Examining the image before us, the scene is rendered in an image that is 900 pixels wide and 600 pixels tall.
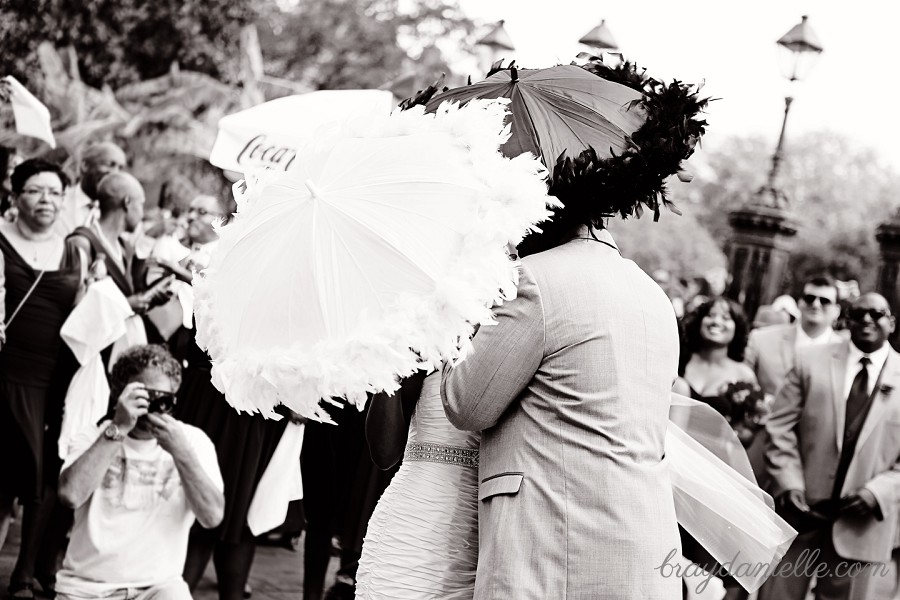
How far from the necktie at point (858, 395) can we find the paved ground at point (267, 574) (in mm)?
3448

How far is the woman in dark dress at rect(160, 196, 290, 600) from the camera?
555cm

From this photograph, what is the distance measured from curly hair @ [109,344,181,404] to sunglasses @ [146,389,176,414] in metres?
0.12

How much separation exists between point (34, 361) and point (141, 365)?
156 centimetres

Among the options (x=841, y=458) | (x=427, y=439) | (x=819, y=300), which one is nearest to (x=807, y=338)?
(x=819, y=300)

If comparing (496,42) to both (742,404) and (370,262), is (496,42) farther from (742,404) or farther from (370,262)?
(370,262)

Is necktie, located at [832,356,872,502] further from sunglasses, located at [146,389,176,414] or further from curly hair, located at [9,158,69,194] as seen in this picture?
curly hair, located at [9,158,69,194]

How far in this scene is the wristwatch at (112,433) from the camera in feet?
14.5

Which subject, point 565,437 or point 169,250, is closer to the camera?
point 565,437

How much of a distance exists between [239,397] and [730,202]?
66.3 meters

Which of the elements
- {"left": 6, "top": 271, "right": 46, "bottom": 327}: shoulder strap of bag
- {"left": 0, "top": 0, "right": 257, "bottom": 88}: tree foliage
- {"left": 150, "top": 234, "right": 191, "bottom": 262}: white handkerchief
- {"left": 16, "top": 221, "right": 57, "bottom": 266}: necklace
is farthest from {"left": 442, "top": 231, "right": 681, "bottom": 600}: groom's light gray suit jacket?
{"left": 0, "top": 0, "right": 257, "bottom": 88}: tree foliage

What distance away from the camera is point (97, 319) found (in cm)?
575

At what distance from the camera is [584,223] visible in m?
2.76

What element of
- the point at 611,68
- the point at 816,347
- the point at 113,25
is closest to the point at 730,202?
the point at 113,25

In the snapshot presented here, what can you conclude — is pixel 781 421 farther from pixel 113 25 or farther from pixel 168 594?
pixel 113 25
